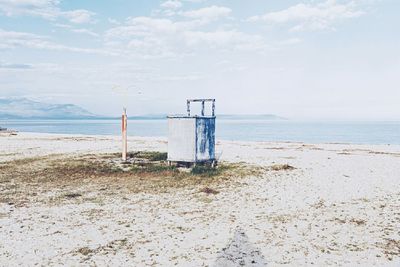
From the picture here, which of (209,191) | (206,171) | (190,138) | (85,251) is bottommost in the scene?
(85,251)

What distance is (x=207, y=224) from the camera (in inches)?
394

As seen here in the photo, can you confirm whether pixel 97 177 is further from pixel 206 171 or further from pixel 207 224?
pixel 207 224

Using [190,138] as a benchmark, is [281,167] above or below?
below

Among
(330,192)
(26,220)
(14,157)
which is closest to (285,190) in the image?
(330,192)

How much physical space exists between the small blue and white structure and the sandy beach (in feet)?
10.4

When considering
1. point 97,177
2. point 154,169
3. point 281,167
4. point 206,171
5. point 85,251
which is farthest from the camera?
point 281,167

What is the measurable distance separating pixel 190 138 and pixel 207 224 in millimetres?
9017

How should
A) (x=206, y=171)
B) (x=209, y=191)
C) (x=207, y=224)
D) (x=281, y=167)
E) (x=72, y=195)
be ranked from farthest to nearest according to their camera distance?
(x=281, y=167) → (x=206, y=171) → (x=209, y=191) → (x=72, y=195) → (x=207, y=224)

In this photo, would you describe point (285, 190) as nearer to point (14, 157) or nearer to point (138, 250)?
point (138, 250)

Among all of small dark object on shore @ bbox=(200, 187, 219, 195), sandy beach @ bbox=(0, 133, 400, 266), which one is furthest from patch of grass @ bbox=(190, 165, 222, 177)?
small dark object on shore @ bbox=(200, 187, 219, 195)

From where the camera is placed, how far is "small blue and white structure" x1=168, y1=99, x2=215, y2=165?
18672 millimetres

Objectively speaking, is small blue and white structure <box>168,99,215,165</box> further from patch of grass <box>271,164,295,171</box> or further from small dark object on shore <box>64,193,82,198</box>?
small dark object on shore <box>64,193,82,198</box>

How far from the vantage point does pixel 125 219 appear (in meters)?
10.5

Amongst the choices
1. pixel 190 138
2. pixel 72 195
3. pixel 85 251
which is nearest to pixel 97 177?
pixel 72 195
